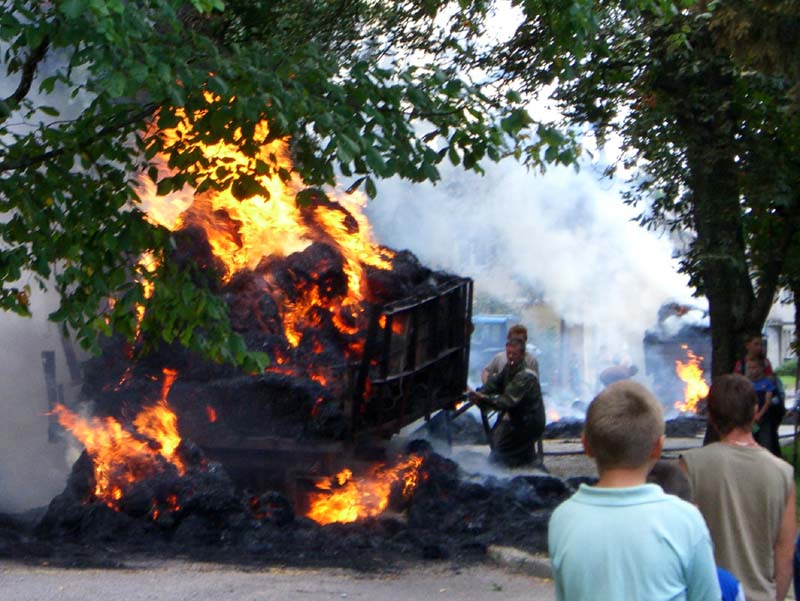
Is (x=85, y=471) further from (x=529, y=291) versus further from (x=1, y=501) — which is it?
(x=529, y=291)

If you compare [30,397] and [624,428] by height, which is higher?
[624,428]

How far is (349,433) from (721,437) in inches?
256

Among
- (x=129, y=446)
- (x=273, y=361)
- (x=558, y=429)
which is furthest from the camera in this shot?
(x=558, y=429)

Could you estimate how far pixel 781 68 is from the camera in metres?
8.70

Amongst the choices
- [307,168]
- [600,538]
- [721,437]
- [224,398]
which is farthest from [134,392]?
[600,538]

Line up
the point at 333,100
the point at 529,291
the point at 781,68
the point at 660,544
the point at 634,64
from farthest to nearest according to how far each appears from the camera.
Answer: the point at 529,291, the point at 634,64, the point at 781,68, the point at 333,100, the point at 660,544

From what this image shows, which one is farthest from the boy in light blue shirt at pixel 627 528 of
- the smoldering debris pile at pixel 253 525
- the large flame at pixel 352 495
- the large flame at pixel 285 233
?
the large flame at pixel 285 233

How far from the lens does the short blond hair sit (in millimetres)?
2795

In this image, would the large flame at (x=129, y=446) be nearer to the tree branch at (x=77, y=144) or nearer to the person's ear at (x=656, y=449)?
the tree branch at (x=77, y=144)

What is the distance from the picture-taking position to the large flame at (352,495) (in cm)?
1038

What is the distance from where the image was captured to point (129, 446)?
10.3 meters

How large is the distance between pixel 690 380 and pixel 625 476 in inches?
772

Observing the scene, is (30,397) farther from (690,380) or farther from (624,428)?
(690,380)

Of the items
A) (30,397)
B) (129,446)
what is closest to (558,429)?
(30,397)
